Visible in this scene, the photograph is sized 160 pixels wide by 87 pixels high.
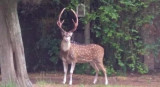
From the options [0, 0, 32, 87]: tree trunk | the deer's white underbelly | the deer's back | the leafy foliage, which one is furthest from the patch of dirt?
[0, 0, 32, 87]: tree trunk

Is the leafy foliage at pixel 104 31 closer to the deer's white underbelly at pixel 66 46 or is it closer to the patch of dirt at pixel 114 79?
the patch of dirt at pixel 114 79

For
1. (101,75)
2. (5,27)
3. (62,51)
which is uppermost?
(5,27)

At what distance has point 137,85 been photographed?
1265 centimetres

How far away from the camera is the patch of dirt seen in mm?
12922

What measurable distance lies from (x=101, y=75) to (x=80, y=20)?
1.80m

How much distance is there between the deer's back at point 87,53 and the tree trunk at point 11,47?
2.03 m

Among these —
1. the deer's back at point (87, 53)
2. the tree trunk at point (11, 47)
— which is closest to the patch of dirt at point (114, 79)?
the deer's back at point (87, 53)

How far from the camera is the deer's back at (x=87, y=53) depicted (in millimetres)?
12828

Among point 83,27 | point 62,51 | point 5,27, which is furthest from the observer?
point 83,27

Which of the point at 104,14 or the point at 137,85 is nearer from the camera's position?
the point at 137,85

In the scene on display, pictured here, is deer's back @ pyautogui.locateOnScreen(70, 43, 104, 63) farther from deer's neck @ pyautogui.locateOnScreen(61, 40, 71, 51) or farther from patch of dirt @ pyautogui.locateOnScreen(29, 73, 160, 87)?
patch of dirt @ pyautogui.locateOnScreen(29, 73, 160, 87)

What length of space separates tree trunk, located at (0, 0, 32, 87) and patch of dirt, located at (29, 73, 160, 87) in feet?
4.95

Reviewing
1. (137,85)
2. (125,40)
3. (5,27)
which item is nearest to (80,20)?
(125,40)

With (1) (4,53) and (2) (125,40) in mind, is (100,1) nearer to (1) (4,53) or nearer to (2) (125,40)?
(2) (125,40)
